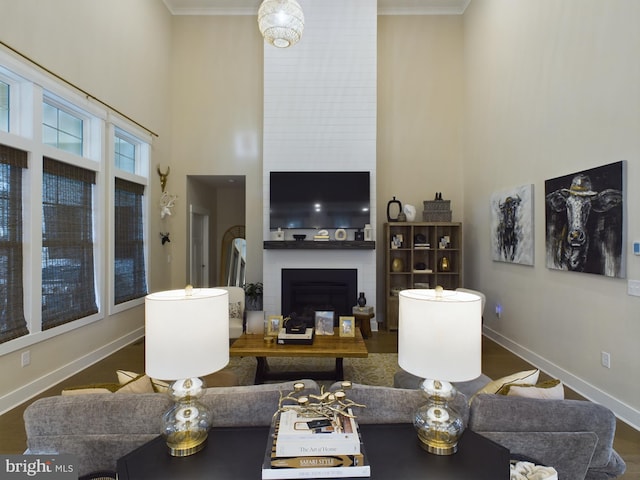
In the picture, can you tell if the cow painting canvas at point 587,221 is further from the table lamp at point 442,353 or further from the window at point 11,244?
the window at point 11,244

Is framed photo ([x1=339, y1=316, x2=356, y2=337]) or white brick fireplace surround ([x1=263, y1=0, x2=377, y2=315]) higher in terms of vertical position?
white brick fireplace surround ([x1=263, y1=0, x2=377, y2=315])

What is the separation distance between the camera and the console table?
3.57 ft

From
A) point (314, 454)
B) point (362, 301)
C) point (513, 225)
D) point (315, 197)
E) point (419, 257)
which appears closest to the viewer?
point (314, 454)

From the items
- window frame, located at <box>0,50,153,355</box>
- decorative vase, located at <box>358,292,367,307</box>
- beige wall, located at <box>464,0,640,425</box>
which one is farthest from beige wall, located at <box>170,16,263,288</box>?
beige wall, located at <box>464,0,640,425</box>

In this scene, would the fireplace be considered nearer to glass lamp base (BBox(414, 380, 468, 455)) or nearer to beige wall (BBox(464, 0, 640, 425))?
beige wall (BBox(464, 0, 640, 425))

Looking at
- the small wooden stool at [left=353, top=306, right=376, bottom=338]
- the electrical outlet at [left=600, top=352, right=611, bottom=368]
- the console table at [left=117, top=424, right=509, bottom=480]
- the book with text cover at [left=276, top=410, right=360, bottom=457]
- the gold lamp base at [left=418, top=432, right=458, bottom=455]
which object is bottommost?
the small wooden stool at [left=353, top=306, right=376, bottom=338]

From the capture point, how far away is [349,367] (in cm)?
Result: 378

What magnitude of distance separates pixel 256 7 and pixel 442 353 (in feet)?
21.4

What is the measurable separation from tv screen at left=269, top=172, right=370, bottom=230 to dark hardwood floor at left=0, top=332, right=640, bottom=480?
6.33ft

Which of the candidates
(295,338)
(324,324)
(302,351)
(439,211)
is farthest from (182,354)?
(439,211)

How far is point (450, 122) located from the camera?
5938mm

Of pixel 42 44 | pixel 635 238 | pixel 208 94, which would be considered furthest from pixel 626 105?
pixel 208 94

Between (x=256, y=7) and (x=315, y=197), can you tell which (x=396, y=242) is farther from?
(x=256, y=7)

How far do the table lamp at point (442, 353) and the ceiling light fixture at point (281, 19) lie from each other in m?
3.28
